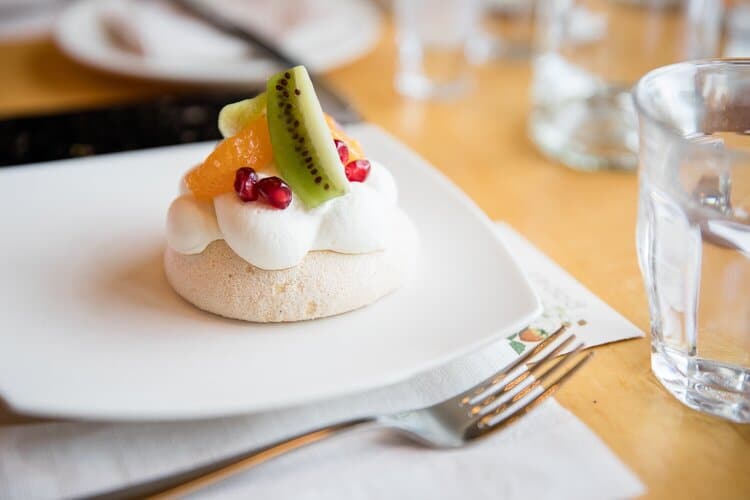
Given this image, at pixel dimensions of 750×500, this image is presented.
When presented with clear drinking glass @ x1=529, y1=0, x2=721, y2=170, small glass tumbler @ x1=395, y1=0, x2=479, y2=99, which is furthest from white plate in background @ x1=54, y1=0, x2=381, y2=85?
clear drinking glass @ x1=529, y1=0, x2=721, y2=170

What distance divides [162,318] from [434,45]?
4.10 feet

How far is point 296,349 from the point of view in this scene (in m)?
0.98

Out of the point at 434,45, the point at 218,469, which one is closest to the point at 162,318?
the point at 218,469

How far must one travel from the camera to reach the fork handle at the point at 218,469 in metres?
0.81

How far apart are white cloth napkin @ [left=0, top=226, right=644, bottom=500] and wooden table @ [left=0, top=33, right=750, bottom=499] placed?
0.24 ft

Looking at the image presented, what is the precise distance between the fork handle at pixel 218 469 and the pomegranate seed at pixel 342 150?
0.37 meters

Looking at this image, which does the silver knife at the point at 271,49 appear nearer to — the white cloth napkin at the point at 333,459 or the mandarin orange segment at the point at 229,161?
the mandarin orange segment at the point at 229,161

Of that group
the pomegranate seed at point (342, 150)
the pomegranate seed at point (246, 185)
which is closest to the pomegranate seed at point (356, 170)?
the pomegranate seed at point (342, 150)

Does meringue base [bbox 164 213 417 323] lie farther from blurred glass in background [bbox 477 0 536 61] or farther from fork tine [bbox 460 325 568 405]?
blurred glass in background [bbox 477 0 536 61]

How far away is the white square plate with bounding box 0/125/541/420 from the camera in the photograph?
2.85 feet

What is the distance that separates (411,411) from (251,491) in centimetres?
20

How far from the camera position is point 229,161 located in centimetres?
106

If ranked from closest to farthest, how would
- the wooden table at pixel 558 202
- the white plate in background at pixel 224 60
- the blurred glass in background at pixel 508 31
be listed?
the wooden table at pixel 558 202, the white plate in background at pixel 224 60, the blurred glass in background at pixel 508 31

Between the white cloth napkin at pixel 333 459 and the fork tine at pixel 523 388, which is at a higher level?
the fork tine at pixel 523 388
